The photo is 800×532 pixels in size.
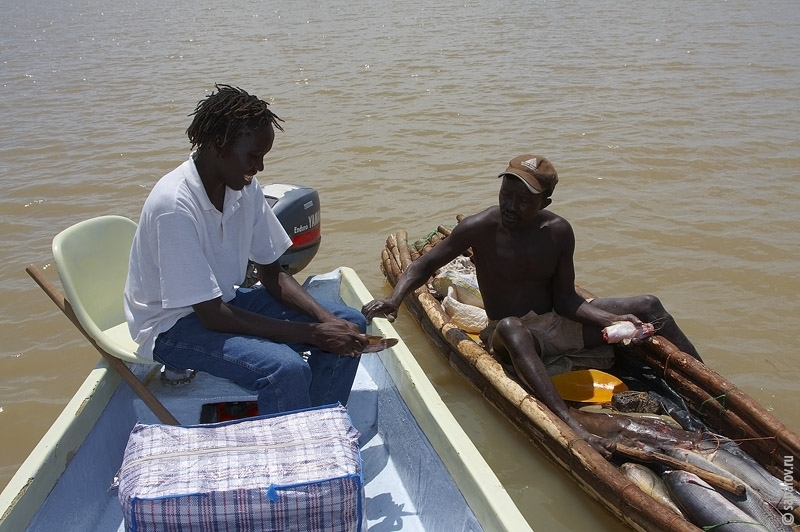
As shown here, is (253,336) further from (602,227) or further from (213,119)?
(602,227)

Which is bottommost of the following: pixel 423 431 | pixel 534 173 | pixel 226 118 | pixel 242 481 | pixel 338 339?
pixel 423 431

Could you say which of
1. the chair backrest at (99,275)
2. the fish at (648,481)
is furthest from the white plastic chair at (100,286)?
the fish at (648,481)

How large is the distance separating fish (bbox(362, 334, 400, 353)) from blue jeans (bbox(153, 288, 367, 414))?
104 mm

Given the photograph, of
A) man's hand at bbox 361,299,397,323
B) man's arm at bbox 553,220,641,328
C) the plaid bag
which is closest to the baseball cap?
man's arm at bbox 553,220,641,328

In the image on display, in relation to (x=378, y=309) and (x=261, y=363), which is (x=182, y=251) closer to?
(x=261, y=363)

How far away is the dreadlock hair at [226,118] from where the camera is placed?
2836 millimetres

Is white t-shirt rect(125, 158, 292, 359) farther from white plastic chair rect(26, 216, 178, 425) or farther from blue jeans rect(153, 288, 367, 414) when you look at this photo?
white plastic chair rect(26, 216, 178, 425)

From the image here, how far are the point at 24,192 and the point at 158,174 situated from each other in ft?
4.91

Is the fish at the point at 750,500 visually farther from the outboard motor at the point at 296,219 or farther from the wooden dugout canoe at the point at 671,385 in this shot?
the outboard motor at the point at 296,219

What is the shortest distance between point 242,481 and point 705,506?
6.38 feet

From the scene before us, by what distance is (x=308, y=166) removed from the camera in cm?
927

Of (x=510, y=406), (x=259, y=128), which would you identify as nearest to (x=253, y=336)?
(x=259, y=128)

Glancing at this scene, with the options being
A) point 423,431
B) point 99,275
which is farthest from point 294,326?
point 99,275

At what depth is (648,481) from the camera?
3367 millimetres
